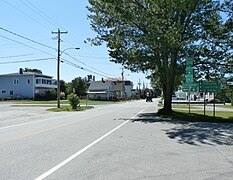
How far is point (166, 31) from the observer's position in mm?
20719

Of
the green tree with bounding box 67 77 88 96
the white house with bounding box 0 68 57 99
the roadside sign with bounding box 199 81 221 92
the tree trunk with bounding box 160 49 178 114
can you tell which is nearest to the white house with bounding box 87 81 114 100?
the green tree with bounding box 67 77 88 96

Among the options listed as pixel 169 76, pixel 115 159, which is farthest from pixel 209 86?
pixel 115 159

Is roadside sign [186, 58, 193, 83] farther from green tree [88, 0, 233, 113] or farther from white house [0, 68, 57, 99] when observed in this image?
white house [0, 68, 57, 99]

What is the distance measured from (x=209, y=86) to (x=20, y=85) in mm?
69331

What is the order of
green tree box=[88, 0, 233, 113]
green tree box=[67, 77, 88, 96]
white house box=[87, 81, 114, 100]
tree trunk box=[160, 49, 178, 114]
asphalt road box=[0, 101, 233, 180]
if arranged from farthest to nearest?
white house box=[87, 81, 114, 100], green tree box=[67, 77, 88, 96], tree trunk box=[160, 49, 178, 114], green tree box=[88, 0, 233, 113], asphalt road box=[0, 101, 233, 180]

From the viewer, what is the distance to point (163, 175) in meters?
6.75

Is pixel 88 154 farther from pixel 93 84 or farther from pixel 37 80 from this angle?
pixel 93 84

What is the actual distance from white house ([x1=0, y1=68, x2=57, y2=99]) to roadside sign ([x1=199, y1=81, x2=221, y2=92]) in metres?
65.8

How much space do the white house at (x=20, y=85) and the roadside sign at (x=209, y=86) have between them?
216 ft

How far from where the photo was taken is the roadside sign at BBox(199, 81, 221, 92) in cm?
2516

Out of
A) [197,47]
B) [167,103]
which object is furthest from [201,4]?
[167,103]

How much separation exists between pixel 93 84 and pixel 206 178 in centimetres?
Answer: 10309

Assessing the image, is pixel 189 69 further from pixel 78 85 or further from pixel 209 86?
pixel 78 85

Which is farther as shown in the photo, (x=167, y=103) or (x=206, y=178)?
(x=167, y=103)
